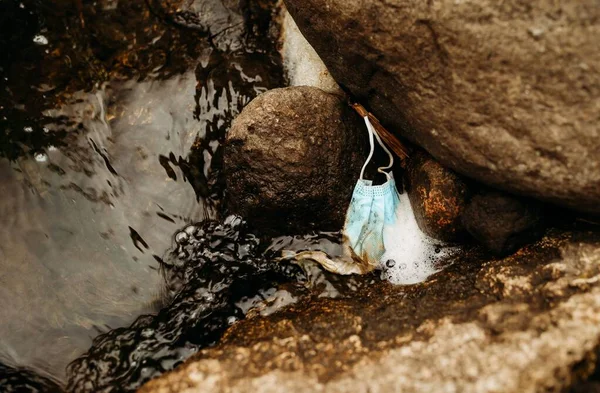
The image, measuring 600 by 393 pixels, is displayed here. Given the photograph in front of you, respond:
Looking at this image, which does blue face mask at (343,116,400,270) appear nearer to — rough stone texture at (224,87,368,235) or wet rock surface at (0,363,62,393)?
rough stone texture at (224,87,368,235)

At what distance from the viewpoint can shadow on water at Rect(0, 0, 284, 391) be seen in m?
3.19

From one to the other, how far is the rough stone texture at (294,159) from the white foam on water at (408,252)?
0.40 metres

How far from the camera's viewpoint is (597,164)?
2439 mm

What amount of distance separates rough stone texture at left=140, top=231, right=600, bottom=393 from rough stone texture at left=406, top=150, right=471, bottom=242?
0.38 metres

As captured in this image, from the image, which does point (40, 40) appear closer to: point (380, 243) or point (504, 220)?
point (380, 243)

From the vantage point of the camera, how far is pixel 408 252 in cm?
343

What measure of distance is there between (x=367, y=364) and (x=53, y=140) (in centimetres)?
273

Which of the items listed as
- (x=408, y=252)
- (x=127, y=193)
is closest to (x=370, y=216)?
(x=408, y=252)

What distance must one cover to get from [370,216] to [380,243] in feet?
0.66

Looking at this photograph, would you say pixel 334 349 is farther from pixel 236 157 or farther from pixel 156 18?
pixel 156 18

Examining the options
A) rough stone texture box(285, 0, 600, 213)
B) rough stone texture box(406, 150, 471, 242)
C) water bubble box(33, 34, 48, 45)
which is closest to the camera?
rough stone texture box(285, 0, 600, 213)

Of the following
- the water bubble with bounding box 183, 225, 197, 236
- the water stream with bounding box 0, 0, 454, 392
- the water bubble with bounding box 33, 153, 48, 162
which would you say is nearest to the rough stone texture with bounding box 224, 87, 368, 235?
the water stream with bounding box 0, 0, 454, 392

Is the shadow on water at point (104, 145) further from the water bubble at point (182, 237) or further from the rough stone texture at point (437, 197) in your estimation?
the rough stone texture at point (437, 197)

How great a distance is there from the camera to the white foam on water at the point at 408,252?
333 cm
